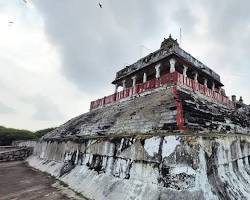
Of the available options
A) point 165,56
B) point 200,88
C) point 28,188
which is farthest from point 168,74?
point 28,188

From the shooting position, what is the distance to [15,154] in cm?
1688

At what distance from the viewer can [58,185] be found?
826cm

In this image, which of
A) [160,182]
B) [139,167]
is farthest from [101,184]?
[160,182]

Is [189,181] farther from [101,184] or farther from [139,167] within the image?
[101,184]

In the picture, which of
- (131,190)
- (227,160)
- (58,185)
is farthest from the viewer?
(58,185)

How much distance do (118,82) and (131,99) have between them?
621cm

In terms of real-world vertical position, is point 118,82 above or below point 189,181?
above

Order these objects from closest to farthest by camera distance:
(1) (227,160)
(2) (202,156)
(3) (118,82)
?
(2) (202,156)
(1) (227,160)
(3) (118,82)

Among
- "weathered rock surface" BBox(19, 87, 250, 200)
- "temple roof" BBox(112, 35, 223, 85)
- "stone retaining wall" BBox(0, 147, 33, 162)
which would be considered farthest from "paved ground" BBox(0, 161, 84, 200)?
"temple roof" BBox(112, 35, 223, 85)

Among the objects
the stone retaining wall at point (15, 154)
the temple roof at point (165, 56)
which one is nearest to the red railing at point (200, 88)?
the temple roof at point (165, 56)

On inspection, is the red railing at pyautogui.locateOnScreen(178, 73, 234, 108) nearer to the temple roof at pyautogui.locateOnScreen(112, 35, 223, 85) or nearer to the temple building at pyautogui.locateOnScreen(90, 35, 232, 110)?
the temple building at pyautogui.locateOnScreen(90, 35, 232, 110)

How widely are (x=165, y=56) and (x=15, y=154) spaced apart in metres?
14.1

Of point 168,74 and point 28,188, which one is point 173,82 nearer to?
point 168,74

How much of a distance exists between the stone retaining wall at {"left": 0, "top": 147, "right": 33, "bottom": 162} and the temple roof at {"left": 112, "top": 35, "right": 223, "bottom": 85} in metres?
9.76
